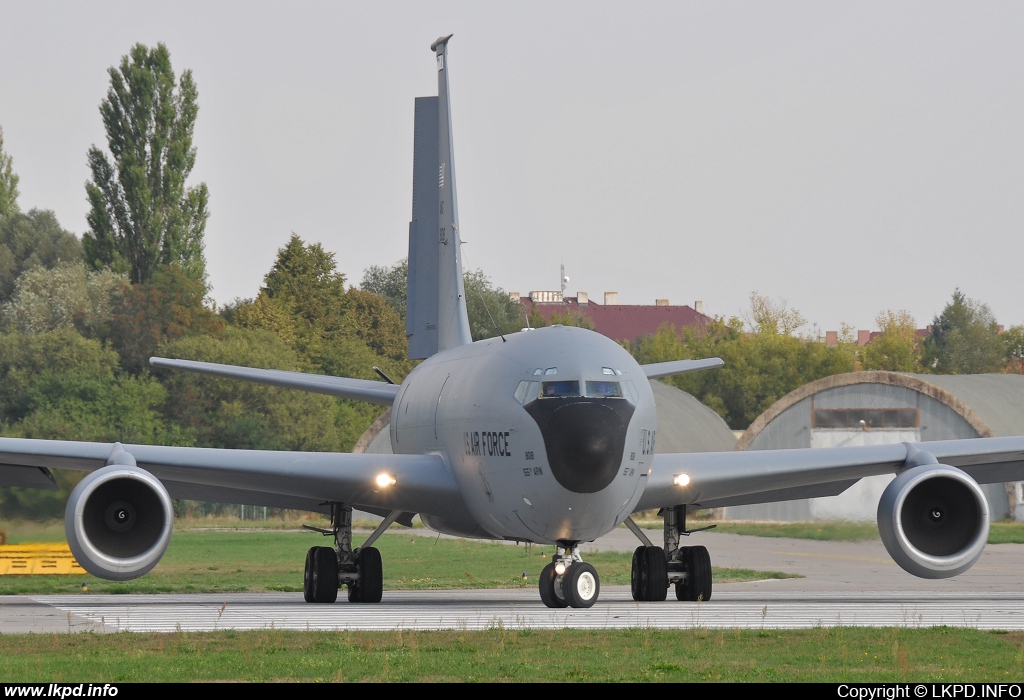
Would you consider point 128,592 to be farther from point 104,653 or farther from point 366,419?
point 366,419

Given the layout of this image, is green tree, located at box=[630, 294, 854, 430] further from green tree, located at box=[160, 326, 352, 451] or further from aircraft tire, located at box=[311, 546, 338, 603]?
aircraft tire, located at box=[311, 546, 338, 603]

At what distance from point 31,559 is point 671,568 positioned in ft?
44.7

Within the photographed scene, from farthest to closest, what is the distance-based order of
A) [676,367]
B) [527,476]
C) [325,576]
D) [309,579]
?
[676,367] → [309,579] → [325,576] → [527,476]

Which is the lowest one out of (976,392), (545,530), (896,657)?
(896,657)

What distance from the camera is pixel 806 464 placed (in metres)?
21.4

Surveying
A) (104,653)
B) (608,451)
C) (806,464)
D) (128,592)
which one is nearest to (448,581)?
(128,592)

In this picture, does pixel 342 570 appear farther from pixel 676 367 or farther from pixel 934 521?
pixel 934 521

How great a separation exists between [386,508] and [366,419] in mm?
53584

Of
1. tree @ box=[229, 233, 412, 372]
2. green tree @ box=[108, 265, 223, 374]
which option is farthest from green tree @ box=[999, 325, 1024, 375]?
green tree @ box=[108, 265, 223, 374]

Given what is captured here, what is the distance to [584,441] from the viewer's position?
18.1m

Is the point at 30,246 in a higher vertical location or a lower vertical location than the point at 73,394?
higher

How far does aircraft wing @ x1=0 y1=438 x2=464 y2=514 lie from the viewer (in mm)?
20156

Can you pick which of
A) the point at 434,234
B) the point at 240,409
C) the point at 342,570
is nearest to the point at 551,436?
the point at 342,570

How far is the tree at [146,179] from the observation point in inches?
3004
